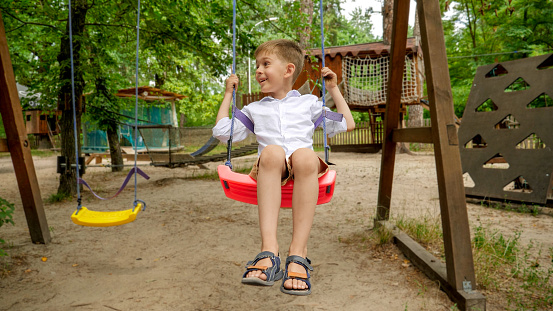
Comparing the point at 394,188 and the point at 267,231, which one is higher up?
the point at 267,231

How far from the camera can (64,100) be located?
6.54 meters

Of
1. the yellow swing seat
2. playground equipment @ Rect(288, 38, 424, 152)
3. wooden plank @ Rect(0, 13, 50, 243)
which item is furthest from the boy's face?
playground equipment @ Rect(288, 38, 424, 152)

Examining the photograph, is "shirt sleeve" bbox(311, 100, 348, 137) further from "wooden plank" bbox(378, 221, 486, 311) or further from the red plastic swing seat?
"wooden plank" bbox(378, 221, 486, 311)

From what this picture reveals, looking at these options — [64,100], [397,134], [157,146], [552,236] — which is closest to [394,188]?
[552,236]

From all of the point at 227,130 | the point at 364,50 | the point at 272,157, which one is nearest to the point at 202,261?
the point at 227,130

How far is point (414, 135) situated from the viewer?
11.1 feet

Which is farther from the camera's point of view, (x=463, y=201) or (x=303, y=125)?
(x=463, y=201)

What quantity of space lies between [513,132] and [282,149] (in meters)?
4.66

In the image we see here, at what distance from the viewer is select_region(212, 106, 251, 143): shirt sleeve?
241 cm

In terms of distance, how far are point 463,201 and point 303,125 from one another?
125 cm

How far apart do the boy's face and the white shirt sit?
3.8 inches

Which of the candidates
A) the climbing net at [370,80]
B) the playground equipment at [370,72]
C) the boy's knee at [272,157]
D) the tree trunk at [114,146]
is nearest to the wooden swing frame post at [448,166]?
the boy's knee at [272,157]

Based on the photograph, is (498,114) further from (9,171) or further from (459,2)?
(459,2)

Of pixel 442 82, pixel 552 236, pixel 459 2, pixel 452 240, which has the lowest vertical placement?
pixel 552 236
